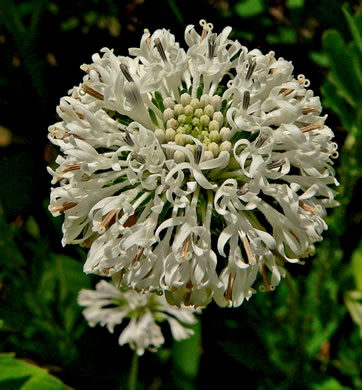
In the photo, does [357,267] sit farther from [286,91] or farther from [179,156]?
[179,156]

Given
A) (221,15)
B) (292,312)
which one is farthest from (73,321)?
(221,15)

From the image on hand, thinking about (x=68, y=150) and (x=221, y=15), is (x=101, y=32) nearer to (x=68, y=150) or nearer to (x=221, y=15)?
(x=221, y=15)

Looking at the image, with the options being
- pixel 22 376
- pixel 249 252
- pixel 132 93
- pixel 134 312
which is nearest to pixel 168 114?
pixel 132 93

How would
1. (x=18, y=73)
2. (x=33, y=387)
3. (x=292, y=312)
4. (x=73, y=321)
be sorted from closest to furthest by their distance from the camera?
1. (x=33, y=387)
2. (x=292, y=312)
3. (x=73, y=321)
4. (x=18, y=73)

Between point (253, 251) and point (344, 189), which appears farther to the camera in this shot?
point (344, 189)

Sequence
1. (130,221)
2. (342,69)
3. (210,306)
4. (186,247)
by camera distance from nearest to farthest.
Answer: (186,247) < (130,221) < (342,69) < (210,306)

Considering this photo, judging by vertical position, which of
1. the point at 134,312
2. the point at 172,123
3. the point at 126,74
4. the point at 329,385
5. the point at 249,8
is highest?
the point at 249,8
